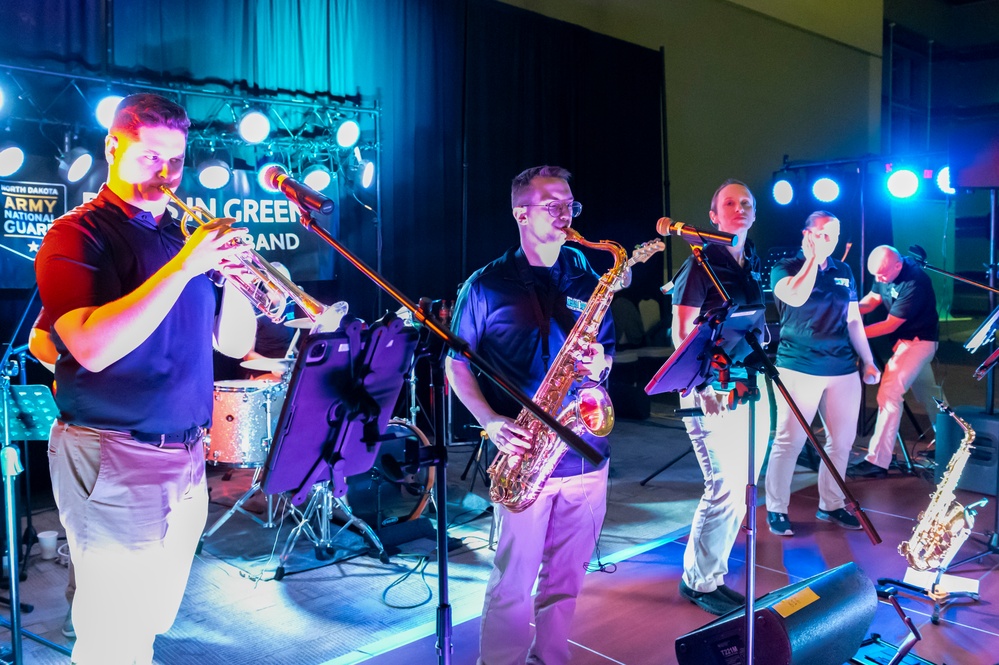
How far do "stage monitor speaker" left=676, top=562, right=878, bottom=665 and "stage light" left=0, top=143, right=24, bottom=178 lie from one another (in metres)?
5.41

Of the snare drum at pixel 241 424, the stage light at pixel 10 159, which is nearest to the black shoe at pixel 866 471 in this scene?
the snare drum at pixel 241 424

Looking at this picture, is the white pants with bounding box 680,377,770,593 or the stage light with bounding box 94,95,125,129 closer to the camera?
the white pants with bounding box 680,377,770,593

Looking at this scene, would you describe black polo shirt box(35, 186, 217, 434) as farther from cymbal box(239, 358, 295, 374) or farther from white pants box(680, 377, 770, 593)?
cymbal box(239, 358, 295, 374)

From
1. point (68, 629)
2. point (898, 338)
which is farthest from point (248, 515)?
point (898, 338)

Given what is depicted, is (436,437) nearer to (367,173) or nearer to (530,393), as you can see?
(530,393)

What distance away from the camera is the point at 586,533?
10.5 feet

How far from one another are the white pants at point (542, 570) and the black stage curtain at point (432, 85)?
487 cm

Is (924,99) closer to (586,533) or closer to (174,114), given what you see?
(586,533)

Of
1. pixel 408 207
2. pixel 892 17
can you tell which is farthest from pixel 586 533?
pixel 892 17

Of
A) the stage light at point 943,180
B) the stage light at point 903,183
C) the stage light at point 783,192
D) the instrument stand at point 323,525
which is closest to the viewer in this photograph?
the instrument stand at point 323,525

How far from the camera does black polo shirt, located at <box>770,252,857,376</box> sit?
Answer: 5305 millimetres

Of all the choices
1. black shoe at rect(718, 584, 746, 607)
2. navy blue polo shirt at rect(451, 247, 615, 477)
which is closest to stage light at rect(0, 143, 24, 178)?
navy blue polo shirt at rect(451, 247, 615, 477)

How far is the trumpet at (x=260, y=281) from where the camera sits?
2445 millimetres

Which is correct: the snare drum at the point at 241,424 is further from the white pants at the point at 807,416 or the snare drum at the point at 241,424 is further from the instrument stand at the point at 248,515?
A: the white pants at the point at 807,416
